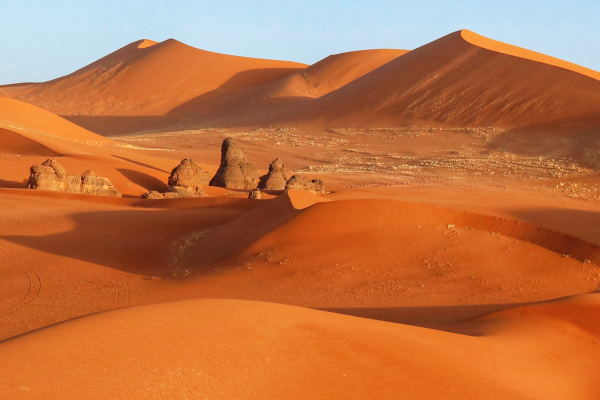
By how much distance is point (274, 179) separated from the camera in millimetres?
24391

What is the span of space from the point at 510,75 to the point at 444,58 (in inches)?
336

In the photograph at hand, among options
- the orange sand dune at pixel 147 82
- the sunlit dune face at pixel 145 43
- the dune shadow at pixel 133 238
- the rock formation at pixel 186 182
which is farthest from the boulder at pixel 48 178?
the sunlit dune face at pixel 145 43

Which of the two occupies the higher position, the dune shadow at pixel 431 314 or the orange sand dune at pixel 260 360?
the orange sand dune at pixel 260 360

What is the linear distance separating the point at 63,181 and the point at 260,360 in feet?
56.9

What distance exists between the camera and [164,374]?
4.74m

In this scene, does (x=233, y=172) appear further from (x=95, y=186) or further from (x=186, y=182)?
(x=95, y=186)

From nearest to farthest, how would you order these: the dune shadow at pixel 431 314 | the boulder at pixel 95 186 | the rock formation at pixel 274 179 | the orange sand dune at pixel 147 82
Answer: the dune shadow at pixel 431 314 → the boulder at pixel 95 186 → the rock formation at pixel 274 179 → the orange sand dune at pixel 147 82

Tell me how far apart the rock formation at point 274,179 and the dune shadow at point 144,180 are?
394 cm

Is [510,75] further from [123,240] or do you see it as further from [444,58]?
[123,240]

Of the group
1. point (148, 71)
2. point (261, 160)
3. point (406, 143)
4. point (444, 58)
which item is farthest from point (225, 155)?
point (148, 71)

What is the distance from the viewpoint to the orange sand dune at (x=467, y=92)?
40656 millimetres

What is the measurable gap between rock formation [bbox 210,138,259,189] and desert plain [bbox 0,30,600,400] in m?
0.72

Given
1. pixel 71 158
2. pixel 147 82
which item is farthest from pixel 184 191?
pixel 147 82

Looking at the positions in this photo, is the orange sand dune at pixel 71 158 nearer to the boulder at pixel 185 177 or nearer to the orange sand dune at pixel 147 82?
the boulder at pixel 185 177
